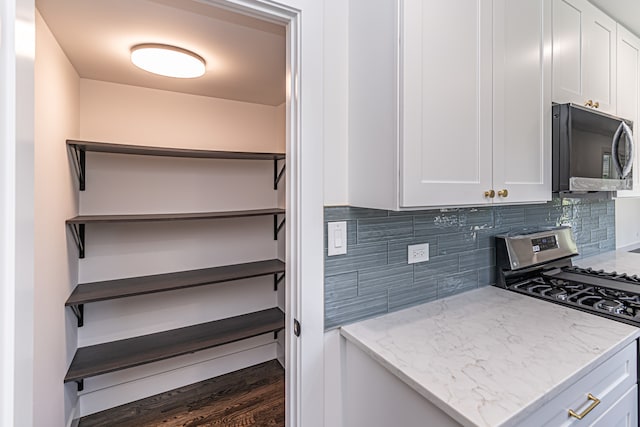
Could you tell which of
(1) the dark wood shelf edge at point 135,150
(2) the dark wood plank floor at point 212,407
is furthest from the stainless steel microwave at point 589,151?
(2) the dark wood plank floor at point 212,407

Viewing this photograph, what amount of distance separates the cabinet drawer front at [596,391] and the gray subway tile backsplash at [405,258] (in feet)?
1.91

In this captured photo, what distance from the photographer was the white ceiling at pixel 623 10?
5.60ft

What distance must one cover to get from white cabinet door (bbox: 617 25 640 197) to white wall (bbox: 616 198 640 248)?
899 mm

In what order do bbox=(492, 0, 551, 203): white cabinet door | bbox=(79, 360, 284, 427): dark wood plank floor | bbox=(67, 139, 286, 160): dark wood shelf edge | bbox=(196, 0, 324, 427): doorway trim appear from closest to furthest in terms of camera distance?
bbox=(196, 0, 324, 427): doorway trim < bbox=(492, 0, 551, 203): white cabinet door < bbox=(67, 139, 286, 160): dark wood shelf edge < bbox=(79, 360, 284, 427): dark wood plank floor

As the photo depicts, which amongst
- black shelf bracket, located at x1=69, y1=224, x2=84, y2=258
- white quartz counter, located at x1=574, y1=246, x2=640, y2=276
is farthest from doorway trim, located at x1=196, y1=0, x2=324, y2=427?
white quartz counter, located at x1=574, y1=246, x2=640, y2=276

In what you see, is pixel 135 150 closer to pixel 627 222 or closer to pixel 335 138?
pixel 335 138

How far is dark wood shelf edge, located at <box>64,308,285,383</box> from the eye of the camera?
1.81m

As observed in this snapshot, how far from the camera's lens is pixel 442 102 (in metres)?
1.04

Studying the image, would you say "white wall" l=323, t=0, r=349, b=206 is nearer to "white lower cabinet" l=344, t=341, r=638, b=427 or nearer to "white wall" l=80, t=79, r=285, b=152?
"white lower cabinet" l=344, t=341, r=638, b=427

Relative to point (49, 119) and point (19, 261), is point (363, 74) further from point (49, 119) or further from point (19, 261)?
point (49, 119)

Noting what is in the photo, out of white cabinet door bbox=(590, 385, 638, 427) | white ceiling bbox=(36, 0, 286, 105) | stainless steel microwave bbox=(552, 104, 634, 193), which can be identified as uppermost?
white ceiling bbox=(36, 0, 286, 105)

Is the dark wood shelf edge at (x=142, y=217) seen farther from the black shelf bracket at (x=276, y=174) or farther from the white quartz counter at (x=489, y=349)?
the white quartz counter at (x=489, y=349)

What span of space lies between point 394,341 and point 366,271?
29 cm

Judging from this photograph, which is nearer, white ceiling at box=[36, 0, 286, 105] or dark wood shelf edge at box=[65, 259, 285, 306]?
white ceiling at box=[36, 0, 286, 105]
